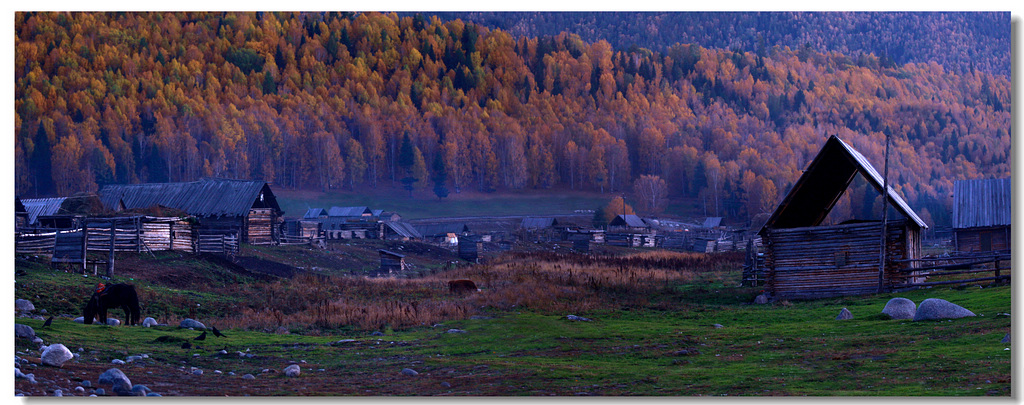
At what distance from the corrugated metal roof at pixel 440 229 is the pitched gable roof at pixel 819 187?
46.9 m

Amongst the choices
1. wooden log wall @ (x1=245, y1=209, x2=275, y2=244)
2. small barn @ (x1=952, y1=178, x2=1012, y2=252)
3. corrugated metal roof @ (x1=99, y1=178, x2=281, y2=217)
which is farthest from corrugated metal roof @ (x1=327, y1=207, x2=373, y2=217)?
small barn @ (x1=952, y1=178, x2=1012, y2=252)

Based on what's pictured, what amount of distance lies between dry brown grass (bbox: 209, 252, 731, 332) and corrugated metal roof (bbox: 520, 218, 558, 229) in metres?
26.6

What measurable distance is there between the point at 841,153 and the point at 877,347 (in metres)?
11.2

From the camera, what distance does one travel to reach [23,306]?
55.6ft

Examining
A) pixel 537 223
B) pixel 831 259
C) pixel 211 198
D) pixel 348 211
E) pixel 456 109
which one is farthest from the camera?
pixel 348 211

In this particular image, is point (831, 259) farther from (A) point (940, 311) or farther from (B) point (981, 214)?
(B) point (981, 214)

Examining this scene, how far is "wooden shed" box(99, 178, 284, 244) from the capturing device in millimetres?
50250

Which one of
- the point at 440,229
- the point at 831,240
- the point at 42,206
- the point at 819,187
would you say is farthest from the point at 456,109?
the point at 440,229

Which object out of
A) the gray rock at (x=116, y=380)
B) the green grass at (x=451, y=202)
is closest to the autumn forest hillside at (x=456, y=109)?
the green grass at (x=451, y=202)

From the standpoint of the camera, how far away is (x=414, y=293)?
28.2 m

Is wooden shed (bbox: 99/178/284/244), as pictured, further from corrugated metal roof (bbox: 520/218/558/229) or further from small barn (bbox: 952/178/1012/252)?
small barn (bbox: 952/178/1012/252)

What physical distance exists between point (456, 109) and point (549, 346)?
111ft

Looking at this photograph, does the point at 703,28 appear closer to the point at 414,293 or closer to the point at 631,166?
the point at 414,293

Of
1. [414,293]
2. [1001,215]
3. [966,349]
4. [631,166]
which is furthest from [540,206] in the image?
[966,349]
